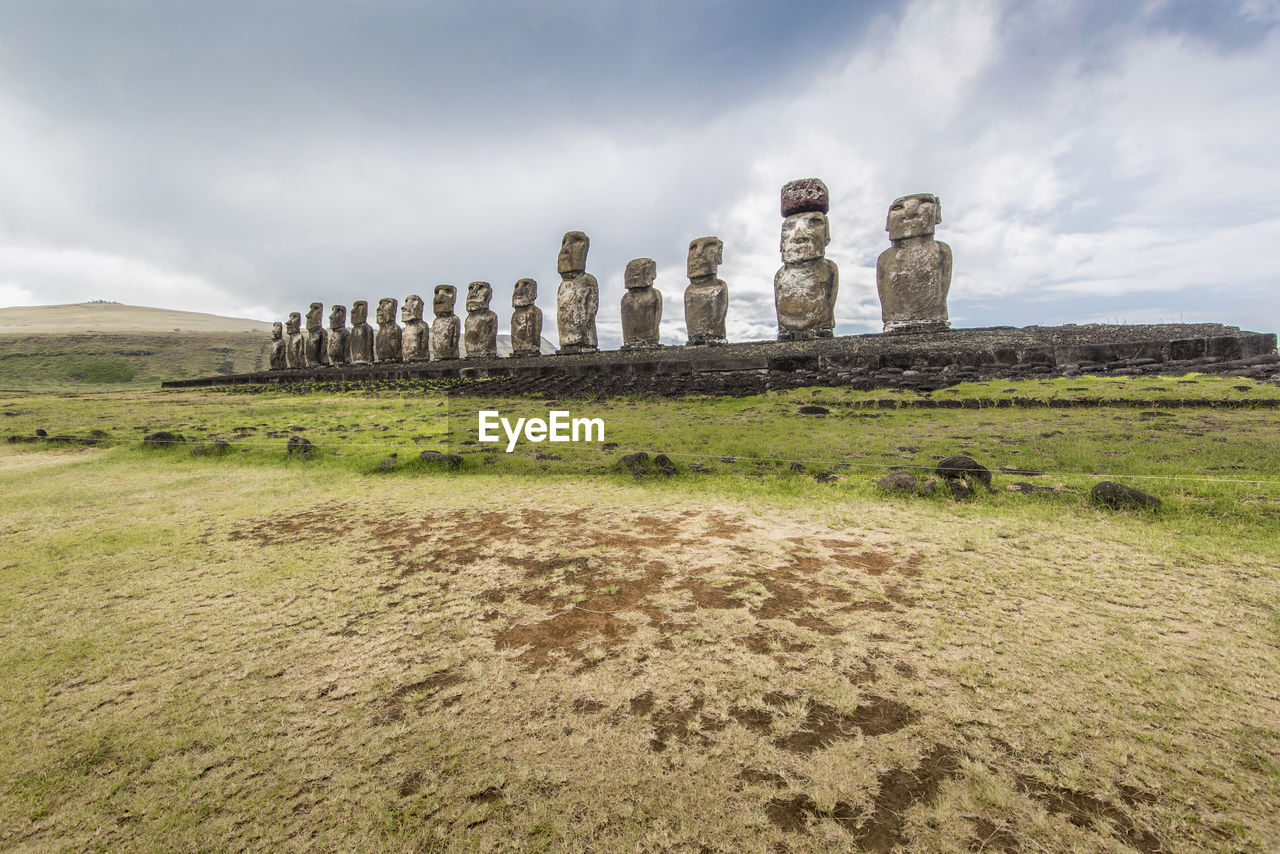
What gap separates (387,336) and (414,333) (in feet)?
4.53

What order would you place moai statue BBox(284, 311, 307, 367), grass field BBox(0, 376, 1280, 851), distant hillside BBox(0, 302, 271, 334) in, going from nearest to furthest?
grass field BBox(0, 376, 1280, 851)
moai statue BBox(284, 311, 307, 367)
distant hillside BBox(0, 302, 271, 334)

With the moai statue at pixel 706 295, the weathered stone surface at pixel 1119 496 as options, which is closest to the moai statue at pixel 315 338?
the moai statue at pixel 706 295

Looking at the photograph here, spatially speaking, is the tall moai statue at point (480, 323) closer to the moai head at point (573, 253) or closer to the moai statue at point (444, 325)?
Result: the moai statue at point (444, 325)

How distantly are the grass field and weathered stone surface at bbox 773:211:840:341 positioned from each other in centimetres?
790

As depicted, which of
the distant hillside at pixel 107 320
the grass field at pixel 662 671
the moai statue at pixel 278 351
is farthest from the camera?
the distant hillside at pixel 107 320

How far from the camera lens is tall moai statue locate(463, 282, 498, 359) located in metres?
18.5

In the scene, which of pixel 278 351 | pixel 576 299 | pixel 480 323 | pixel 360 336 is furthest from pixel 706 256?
pixel 278 351

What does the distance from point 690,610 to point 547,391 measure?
33.9ft

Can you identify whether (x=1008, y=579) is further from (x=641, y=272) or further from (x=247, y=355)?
(x=247, y=355)

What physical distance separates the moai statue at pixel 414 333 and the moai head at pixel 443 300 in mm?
902

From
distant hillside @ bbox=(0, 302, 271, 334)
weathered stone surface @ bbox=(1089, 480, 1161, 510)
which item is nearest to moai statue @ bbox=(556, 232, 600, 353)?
weathered stone surface @ bbox=(1089, 480, 1161, 510)

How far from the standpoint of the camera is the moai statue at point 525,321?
16.9 m

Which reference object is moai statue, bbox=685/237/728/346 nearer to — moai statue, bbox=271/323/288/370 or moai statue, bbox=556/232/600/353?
moai statue, bbox=556/232/600/353

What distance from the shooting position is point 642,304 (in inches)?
561
